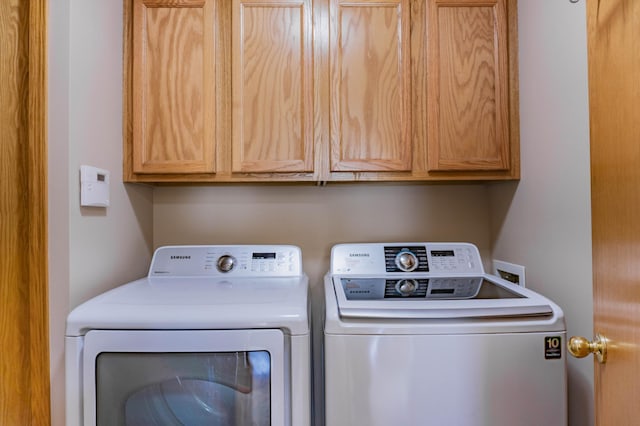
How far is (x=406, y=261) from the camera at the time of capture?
1525 mm

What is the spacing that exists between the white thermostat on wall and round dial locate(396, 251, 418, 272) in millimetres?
1264

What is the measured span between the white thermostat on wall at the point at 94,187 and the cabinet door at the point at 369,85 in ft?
2.97

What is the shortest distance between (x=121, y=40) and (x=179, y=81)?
0.29 metres

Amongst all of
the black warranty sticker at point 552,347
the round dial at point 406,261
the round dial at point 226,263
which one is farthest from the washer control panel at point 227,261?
the black warranty sticker at point 552,347

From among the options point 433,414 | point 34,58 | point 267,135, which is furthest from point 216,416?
point 34,58

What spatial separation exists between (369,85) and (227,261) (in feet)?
3.34

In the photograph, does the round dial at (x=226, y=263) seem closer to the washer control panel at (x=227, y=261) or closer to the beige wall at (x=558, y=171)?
the washer control panel at (x=227, y=261)

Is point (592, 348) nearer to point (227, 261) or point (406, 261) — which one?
point (406, 261)

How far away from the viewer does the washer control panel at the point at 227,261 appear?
1484 mm

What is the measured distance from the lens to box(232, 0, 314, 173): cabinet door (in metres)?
1.40

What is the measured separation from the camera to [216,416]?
960 millimetres

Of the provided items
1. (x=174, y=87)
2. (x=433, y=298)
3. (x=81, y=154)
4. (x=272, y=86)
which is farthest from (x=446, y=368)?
(x=174, y=87)

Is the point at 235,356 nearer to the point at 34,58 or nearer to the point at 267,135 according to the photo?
the point at 267,135

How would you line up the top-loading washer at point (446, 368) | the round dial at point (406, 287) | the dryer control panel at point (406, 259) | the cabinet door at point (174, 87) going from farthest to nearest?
1. the dryer control panel at point (406, 259)
2. the cabinet door at point (174, 87)
3. the round dial at point (406, 287)
4. the top-loading washer at point (446, 368)
